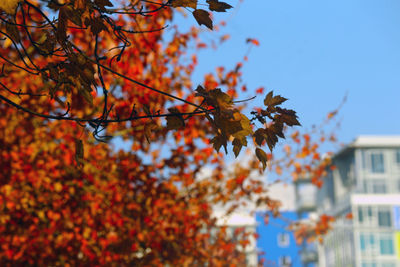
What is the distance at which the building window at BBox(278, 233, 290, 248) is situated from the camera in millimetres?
101250

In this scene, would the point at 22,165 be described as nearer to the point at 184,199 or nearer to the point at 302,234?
the point at 184,199

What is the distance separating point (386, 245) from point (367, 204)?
4831 mm

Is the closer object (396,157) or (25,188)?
(25,188)

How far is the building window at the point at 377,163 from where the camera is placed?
253 feet

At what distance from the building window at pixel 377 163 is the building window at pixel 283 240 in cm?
2699

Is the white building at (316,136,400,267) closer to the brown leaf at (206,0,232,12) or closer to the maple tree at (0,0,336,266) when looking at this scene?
the maple tree at (0,0,336,266)

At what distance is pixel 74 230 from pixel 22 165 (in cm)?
153

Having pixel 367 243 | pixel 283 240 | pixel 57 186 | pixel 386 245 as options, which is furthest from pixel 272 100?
pixel 283 240

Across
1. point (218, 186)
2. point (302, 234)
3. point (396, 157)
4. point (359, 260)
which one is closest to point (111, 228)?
point (218, 186)

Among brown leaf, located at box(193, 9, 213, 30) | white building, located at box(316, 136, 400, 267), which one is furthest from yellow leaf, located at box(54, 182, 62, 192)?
white building, located at box(316, 136, 400, 267)

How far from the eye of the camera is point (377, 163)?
7725 cm

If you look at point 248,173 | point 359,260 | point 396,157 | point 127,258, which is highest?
point 396,157

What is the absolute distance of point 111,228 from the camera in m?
13.5

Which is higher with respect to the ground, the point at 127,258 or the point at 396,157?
the point at 396,157
